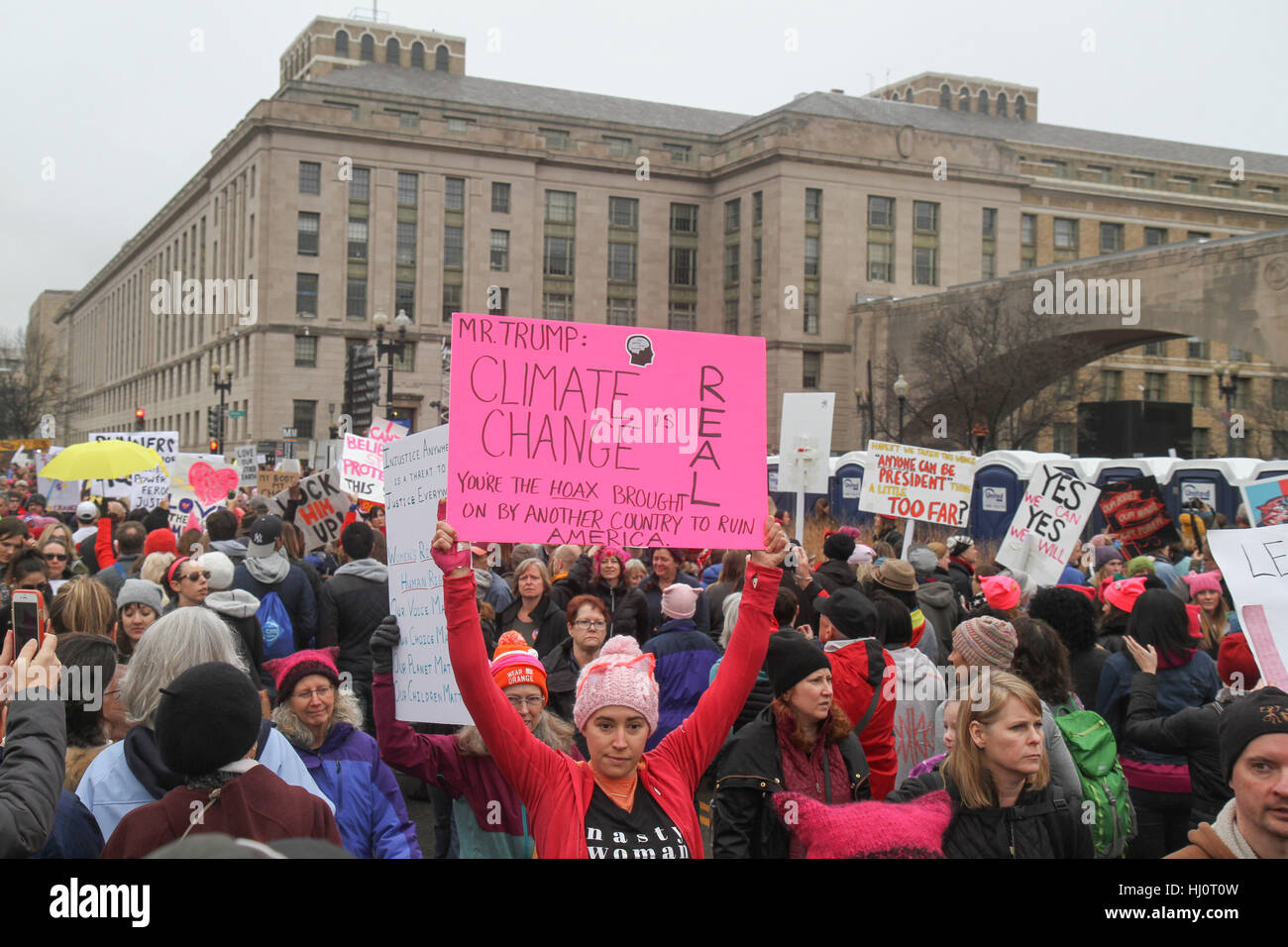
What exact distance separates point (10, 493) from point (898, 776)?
1873cm

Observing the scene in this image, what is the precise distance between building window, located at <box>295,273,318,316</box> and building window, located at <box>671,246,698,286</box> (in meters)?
22.2

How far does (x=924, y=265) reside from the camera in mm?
68188

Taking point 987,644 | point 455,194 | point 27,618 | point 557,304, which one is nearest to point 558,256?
point 557,304

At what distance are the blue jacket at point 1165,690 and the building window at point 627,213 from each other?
223 ft

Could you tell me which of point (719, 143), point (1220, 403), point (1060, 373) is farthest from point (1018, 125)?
point (1060, 373)

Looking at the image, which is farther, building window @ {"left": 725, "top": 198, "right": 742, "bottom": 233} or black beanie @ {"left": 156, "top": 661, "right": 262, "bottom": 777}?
building window @ {"left": 725, "top": 198, "right": 742, "bottom": 233}

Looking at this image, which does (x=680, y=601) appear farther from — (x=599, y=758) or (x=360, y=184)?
(x=360, y=184)

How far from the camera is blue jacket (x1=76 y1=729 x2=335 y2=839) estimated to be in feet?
10.3

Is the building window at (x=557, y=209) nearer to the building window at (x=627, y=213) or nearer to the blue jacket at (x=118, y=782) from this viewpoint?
the building window at (x=627, y=213)

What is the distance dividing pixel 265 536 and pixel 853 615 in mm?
3915

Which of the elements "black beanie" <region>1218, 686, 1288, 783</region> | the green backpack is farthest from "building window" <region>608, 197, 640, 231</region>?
"black beanie" <region>1218, 686, 1288, 783</region>

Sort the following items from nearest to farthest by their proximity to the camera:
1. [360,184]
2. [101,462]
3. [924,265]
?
[101,462] < [360,184] < [924,265]

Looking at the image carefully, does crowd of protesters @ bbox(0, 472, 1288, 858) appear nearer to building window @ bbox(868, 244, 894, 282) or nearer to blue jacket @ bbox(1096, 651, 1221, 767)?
blue jacket @ bbox(1096, 651, 1221, 767)

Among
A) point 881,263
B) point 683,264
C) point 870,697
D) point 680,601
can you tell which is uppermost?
point 683,264
